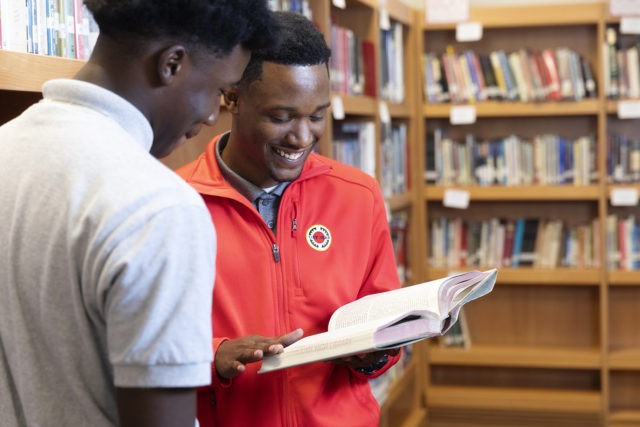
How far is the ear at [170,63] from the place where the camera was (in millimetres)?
876

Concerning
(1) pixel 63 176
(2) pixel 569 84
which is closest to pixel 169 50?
(1) pixel 63 176

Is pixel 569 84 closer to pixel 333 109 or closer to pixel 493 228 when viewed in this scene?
pixel 493 228

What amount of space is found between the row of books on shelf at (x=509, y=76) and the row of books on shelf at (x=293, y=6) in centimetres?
162

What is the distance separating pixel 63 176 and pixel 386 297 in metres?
0.78

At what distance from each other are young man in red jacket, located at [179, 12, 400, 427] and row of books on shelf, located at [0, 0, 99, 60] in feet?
1.01

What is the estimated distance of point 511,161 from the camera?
4.20 metres

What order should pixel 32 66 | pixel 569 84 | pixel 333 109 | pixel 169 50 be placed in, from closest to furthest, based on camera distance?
pixel 169 50, pixel 32 66, pixel 333 109, pixel 569 84

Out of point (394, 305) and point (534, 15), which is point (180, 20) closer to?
point (394, 305)

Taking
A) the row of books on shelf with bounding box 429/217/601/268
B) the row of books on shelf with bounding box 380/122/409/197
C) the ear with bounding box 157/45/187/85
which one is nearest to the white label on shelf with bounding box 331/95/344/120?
the row of books on shelf with bounding box 380/122/409/197

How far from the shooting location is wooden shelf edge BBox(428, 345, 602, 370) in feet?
13.3

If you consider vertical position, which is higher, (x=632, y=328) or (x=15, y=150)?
(x=15, y=150)

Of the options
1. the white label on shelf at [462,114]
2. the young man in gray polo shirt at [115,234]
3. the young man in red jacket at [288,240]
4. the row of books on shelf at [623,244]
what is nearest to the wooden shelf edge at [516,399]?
the row of books on shelf at [623,244]

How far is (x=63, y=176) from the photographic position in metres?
0.80

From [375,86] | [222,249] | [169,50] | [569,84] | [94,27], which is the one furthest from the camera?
[569,84]
